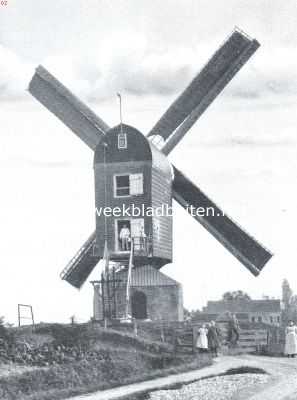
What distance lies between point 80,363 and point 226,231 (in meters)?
19.2

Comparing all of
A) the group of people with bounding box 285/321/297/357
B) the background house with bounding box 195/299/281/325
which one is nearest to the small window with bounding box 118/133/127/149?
the group of people with bounding box 285/321/297/357

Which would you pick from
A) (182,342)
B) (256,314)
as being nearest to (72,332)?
(182,342)

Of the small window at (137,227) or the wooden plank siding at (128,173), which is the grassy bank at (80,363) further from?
the wooden plank siding at (128,173)

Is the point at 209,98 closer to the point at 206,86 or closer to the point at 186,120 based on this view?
the point at 206,86

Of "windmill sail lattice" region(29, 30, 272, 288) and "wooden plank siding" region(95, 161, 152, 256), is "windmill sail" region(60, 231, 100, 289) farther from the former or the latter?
"wooden plank siding" region(95, 161, 152, 256)

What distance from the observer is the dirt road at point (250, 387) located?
15078 millimetres

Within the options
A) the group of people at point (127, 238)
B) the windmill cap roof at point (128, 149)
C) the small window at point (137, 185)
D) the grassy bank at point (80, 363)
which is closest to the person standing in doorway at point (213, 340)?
the grassy bank at point (80, 363)

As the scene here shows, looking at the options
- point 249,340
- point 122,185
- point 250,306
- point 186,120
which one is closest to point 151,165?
point 122,185

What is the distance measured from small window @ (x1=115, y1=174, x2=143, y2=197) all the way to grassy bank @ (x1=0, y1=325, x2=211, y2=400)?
418 inches

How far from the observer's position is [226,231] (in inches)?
1439

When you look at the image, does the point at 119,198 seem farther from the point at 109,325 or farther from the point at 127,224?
the point at 109,325

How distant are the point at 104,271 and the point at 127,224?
262 centimetres

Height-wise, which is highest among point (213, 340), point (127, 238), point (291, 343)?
point (127, 238)

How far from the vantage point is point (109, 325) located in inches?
1197
